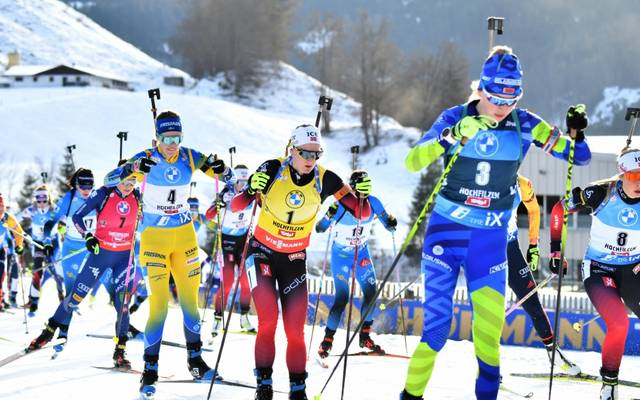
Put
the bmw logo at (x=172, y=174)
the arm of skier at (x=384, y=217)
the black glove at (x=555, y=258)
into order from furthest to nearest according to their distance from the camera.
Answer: the arm of skier at (x=384, y=217)
the bmw logo at (x=172, y=174)
the black glove at (x=555, y=258)

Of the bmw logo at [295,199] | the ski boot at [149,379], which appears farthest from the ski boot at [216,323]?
the bmw logo at [295,199]

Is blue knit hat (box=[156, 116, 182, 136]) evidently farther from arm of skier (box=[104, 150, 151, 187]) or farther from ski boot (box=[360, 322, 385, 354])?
ski boot (box=[360, 322, 385, 354])

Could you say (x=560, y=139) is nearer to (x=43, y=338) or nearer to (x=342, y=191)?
(x=342, y=191)

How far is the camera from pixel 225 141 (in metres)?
59.8

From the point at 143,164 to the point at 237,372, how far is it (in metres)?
2.61

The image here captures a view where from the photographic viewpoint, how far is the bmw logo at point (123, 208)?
925 cm

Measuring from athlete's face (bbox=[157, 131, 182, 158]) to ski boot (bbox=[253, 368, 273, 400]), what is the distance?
2238 mm

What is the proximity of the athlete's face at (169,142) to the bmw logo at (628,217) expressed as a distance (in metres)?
4.13

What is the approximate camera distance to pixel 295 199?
664 centimetres

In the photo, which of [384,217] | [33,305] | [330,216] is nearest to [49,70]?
[33,305]

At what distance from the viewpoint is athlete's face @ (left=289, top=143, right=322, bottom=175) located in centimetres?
657

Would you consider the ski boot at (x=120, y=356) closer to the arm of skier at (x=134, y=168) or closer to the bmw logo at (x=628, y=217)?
the arm of skier at (x=134, y=168)

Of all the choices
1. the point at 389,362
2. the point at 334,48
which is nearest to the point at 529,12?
the point at 334,48

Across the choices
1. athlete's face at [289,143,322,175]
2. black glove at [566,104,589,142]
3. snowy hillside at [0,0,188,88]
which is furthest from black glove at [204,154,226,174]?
snowy hillside at [0,0,188,88]
